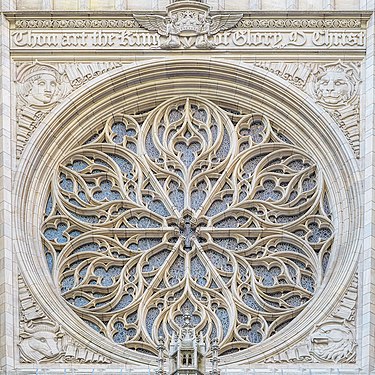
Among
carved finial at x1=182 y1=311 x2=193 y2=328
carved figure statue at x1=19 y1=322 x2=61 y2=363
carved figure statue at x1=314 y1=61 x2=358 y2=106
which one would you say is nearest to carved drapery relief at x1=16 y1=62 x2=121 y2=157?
carved figure statue at x1=314 y1=61 x2=358 y2=106

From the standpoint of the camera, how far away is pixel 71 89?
5716cm

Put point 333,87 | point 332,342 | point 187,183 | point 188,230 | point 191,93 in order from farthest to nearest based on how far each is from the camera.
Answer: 1. point 191,93
2. point 333,87
3. point 187,183
4. point 188,230
5. point 332,342

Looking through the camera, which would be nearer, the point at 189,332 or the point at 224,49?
the point at 189,332

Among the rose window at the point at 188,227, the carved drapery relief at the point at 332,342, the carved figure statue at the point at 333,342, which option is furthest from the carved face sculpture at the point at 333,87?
the carved figure statue at the point at 333,342

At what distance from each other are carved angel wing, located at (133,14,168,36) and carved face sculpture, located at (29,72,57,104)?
196 centimetres

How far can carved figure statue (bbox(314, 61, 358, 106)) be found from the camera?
57.0m

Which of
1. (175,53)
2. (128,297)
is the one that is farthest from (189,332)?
(175,53)

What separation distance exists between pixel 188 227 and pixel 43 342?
3661 mm

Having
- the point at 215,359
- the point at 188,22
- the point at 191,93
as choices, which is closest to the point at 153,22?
the point at 188,22

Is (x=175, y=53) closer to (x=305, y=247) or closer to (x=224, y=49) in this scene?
(x=224, y=49)

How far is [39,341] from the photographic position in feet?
181

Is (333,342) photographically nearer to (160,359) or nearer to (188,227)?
(160,359)

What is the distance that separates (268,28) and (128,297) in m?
5.81

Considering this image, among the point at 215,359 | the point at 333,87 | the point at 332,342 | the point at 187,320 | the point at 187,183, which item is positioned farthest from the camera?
the point at 333,87
